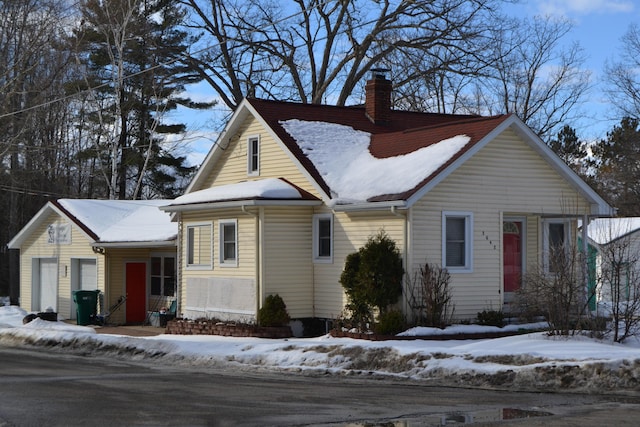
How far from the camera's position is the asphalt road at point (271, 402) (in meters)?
12.5

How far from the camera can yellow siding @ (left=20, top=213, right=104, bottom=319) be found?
33963 mm

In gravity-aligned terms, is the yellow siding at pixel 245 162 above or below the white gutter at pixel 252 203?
above

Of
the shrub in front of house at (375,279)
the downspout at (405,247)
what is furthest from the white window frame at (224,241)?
the downspout at (405,247)

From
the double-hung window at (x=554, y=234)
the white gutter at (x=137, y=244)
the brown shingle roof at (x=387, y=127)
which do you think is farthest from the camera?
the white gutter at (x=137, y=244)

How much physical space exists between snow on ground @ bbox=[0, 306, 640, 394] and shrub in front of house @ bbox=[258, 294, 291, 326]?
770 millimetres

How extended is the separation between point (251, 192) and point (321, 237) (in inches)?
83.3

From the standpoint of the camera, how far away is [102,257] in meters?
33.0

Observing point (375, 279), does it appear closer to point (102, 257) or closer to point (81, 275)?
point (102, 257)

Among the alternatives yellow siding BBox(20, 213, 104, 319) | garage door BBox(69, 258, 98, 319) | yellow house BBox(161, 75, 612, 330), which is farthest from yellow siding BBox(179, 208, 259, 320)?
garage door BBox(69, 258, 98, 319)

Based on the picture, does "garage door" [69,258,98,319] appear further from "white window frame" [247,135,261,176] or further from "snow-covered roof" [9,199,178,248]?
"white window frame" [247,135,261,176]

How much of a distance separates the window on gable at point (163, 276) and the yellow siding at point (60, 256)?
1725mm

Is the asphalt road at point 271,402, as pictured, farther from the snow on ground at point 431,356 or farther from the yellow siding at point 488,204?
the yellow siding at point 488,204

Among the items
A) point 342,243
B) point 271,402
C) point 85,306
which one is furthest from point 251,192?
point 271,402

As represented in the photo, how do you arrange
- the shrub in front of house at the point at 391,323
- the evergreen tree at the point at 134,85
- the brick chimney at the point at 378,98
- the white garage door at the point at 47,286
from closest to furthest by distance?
the shrub in front of house at the point at 391,323
the brick chimney at the point at 378,98
the white garage door at the point at 47,286
the evergreen tree at the point at 134,85
